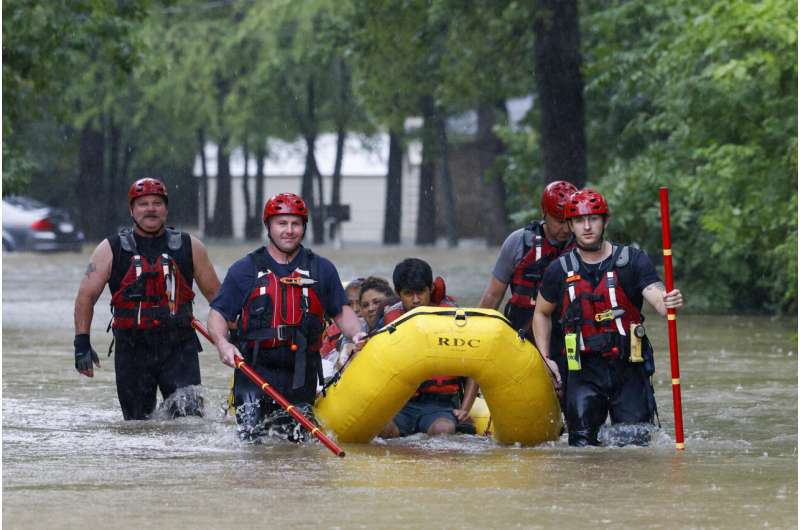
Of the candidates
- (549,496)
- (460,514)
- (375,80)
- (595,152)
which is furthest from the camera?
(375,80)

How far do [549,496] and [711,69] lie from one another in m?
12.6

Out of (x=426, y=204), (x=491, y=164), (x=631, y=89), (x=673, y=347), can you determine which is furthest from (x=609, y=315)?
(x=426, y=204)

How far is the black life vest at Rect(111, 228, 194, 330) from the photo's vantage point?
11812 mm

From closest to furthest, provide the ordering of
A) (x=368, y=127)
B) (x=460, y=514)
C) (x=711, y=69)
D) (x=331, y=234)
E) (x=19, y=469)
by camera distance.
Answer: (x=460, y=514) < (x=19, y=469) < (x=711, y=69) < (x=368, y=127) < (x=331, y=234)

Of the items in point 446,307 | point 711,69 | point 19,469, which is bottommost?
point 19,469

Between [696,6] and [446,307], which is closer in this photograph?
[446,307]

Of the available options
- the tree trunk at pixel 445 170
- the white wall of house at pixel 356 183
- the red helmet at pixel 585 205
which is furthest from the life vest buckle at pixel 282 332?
the white wall of house at pixel 356 183

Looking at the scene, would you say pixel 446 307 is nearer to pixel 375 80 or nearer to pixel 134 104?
pixel 375 80

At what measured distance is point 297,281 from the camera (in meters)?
10.9

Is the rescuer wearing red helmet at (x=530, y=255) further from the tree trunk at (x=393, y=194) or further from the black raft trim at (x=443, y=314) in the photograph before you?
the tree trunk at (x=393, y=194)

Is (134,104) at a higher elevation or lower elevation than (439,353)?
higher

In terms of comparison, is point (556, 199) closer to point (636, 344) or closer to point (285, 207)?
point (636, 344)

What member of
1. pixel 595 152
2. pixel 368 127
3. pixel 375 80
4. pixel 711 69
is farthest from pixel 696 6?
pixel 368 127

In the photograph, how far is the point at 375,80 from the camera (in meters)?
31.8
